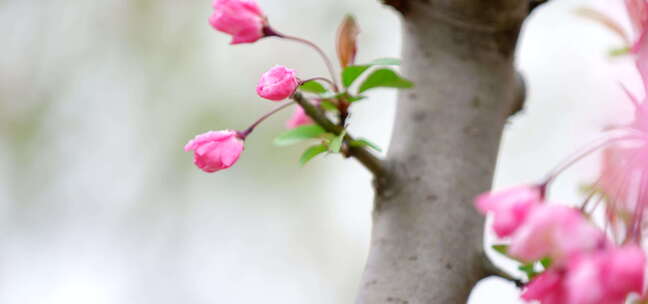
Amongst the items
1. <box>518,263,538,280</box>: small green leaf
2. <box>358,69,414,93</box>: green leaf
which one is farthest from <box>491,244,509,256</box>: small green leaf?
<box>358,69,414,93</box>: green leaf

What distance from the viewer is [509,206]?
36 centimetres

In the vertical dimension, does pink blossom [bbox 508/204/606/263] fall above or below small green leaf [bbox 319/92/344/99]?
above

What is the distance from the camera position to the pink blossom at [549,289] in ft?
1.17

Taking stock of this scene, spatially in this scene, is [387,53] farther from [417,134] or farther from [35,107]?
Answer: [417,134]

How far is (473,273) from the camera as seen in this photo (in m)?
0.56

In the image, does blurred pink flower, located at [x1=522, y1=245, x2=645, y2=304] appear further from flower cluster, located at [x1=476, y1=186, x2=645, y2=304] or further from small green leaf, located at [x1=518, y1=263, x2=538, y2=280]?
small green leaf, located at [x1=518, y1=263, x2=538, y2=280]

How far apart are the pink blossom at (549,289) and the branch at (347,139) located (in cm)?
19

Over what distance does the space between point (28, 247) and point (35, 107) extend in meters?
0.44

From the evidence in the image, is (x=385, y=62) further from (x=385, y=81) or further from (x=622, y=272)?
(x=622, y=272)

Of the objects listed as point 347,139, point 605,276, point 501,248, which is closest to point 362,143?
point 347,139

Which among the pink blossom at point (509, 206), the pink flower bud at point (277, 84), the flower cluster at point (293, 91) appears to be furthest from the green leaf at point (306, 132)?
the pink blossom at point (509, 206)

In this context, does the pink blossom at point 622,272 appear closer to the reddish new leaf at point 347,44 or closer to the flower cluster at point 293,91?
the flower cluster at point 293,91

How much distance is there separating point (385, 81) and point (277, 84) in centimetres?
14

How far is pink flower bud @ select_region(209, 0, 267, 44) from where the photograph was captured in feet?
1.80
